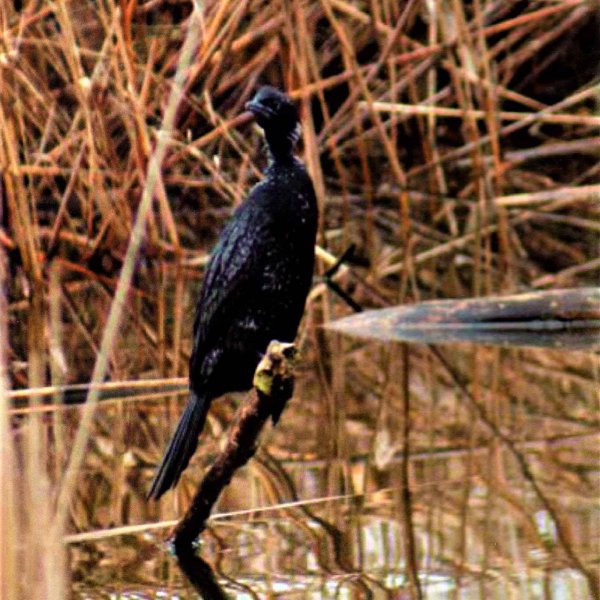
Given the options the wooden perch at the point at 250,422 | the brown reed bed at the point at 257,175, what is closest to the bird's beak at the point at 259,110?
the brown reed bed at the point at 257,175

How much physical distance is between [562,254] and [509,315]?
1.47 metres

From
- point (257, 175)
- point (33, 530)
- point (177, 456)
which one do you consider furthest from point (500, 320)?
point (33, 530)

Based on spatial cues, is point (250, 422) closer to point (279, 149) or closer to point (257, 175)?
point (279, 149)

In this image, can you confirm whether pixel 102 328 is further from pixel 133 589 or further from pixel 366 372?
pixel 133 589

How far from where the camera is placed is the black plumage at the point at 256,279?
344cm

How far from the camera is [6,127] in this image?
5.06m

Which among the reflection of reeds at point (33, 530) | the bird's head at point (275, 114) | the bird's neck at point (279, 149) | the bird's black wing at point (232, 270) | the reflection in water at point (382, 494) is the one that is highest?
the bird's head at point (275, 114)

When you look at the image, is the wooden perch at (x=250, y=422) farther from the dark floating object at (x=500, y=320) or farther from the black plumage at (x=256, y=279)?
the dark floating object at (x=500, y=320)

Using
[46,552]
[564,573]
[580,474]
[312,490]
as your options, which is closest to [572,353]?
[580,474]

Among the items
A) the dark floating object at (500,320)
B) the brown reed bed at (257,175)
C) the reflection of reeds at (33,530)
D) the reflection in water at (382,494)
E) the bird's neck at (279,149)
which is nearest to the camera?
the reflection of reeds at (33,530)

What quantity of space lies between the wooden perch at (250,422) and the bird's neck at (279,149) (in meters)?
0.46

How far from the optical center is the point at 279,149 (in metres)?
3.51

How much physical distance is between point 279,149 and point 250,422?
2.05ft

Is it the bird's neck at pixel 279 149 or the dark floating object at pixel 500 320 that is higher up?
the bird's neck at pixel 279 149
